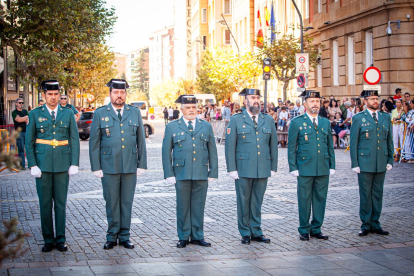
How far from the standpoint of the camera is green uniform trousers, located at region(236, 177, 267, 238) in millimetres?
7992

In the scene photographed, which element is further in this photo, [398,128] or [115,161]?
[398,128]

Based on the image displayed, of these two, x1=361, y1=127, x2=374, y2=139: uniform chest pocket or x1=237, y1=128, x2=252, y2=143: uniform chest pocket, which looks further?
x1=361, y1=127, x2=374, y2=139: uniform chest pocket

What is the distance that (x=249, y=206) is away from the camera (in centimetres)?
808

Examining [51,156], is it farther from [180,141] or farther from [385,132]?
[385,132]

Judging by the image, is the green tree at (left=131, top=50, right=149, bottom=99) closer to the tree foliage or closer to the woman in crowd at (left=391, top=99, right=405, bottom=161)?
the tree foliage

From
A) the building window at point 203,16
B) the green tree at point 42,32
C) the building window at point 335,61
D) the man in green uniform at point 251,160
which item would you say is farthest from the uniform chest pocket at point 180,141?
the building window at point 203,16

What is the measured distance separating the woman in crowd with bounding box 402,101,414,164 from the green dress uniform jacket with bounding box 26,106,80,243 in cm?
1338

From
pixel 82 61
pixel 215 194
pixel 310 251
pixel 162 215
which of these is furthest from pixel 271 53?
pixel 310 251

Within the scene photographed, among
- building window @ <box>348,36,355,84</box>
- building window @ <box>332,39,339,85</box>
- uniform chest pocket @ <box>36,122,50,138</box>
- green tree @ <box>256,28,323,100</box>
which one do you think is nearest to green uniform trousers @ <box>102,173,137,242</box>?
uniform chest pocket @ <box>36,122,50,138</box>

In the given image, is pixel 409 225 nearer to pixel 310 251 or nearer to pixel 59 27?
pixel 310 251

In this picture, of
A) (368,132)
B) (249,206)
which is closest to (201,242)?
(249,206)

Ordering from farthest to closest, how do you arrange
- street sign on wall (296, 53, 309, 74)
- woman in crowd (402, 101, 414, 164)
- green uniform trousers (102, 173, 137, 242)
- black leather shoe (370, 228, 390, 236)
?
Result: street sign on wall (296, 53, 309, 74) → woman in crowd (402, 101, 414, 164) → black leather shoe (370, 228, 390, 236) → green uniform trousers (102, 173, 137, 242)

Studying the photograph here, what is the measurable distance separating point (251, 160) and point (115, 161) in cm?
174

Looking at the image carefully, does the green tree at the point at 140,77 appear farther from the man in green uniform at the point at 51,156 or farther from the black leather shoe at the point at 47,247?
the black leather shoe at the point at 47,247
